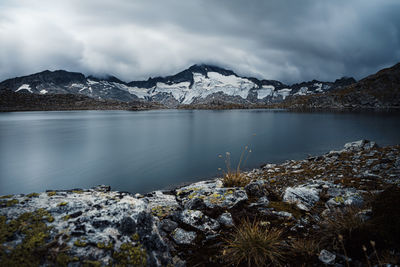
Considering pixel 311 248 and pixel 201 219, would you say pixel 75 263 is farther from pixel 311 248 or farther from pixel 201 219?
pixel 311 248

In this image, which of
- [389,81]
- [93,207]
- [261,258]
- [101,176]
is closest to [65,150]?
[101,176]

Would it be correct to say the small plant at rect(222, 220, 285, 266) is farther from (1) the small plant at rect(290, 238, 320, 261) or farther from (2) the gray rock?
(2) the gray rock

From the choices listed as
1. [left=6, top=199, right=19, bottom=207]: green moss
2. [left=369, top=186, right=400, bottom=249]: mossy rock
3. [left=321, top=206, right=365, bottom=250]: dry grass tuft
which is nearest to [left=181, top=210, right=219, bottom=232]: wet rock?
[left=321, top=206, right=365, bottom=250]: dry grass tuft

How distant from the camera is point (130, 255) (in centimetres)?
316

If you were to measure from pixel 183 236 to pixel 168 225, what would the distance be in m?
0.52

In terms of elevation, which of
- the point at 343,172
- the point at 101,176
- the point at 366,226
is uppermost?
the point at 366,226

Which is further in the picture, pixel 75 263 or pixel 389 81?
pixel 389 81

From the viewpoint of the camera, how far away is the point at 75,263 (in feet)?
9.23

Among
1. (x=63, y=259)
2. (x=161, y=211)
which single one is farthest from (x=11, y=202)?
(x=161, y=211)

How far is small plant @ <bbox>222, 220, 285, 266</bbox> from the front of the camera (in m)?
3.83

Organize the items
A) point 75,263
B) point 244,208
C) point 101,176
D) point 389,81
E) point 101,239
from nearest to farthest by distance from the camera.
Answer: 1. point 75,263
2. point 101,239
3. point 244,208
4. point 101,176
5. point 389,81

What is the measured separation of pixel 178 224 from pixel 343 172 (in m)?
11.7

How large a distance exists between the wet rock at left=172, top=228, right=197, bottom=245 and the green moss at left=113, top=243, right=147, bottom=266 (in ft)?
4.45

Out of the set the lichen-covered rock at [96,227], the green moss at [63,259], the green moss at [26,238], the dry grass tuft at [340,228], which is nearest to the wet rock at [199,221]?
the lichen-covered rock at [96,227]
